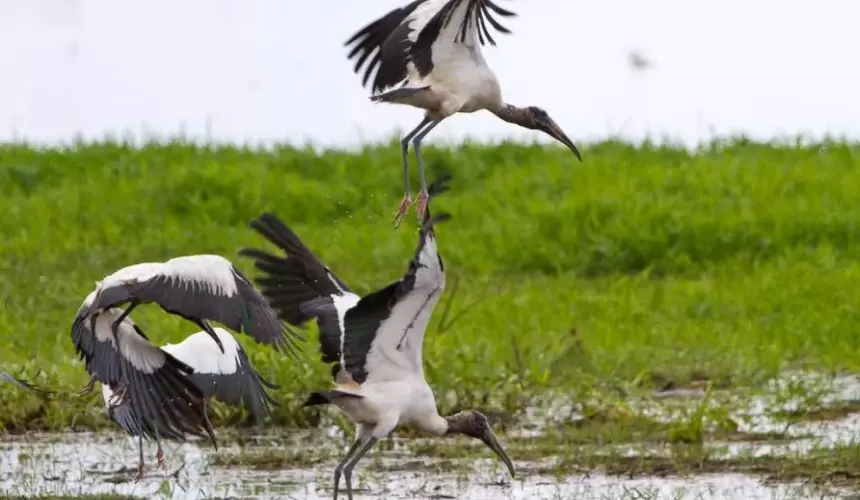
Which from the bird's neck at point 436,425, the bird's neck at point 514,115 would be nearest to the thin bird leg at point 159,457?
the bird's neck at point 436,425

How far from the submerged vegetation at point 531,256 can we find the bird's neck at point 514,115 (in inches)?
47.2

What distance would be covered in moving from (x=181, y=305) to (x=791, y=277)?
18.3 ft

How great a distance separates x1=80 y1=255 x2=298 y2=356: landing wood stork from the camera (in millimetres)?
7332

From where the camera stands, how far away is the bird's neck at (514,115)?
8.73 metres

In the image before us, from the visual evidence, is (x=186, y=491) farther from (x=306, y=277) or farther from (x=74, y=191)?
(x=74, y=191)

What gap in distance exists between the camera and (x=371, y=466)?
8.41 meters

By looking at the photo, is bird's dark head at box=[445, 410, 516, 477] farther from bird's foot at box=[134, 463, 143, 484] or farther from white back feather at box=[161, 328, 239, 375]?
bird's foot at box=[134, 463, 143, 484]

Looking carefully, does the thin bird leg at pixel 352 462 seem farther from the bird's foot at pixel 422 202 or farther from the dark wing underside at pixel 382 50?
the dark wing underside at pixel 382 50

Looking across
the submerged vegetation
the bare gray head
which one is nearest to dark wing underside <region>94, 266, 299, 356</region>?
the submerged vegetation

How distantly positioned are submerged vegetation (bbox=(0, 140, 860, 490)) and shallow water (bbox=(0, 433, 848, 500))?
264 mm

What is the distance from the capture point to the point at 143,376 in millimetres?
7930

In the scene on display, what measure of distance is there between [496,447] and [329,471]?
762mm

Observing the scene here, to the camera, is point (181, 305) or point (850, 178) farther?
point (850, 178)

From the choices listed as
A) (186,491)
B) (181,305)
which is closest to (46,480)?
(186,491)
